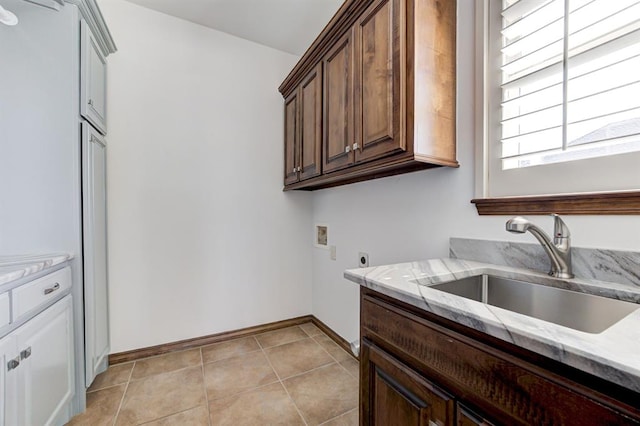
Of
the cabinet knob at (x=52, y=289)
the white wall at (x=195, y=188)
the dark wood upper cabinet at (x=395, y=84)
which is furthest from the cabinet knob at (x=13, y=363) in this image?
the dark wood upper cabinet at (x=395, y=84)

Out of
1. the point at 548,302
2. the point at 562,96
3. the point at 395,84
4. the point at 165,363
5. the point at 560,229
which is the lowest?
the point at 165,363

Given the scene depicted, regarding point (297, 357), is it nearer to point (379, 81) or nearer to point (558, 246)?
point (558, 246)

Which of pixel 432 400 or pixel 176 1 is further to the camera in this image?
pixel 176 1

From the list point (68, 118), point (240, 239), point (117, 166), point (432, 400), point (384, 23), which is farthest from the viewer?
point (240, 239)

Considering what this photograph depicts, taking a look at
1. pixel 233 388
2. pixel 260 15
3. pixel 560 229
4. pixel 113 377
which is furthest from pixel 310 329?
pixel 260 15

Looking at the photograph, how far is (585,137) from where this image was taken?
0.91 m

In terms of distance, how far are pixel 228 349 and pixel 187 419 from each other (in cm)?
73

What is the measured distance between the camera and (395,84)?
3.92ft

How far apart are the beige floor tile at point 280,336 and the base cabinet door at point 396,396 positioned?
1.43 m

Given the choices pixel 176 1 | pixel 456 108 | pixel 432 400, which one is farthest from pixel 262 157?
pixel 432 400

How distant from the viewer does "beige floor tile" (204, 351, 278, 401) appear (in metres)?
1.67

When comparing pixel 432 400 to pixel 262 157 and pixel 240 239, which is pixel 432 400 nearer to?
pixel 240 239

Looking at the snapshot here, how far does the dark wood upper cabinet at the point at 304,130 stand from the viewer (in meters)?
1.86

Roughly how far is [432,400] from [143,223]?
2149mm
